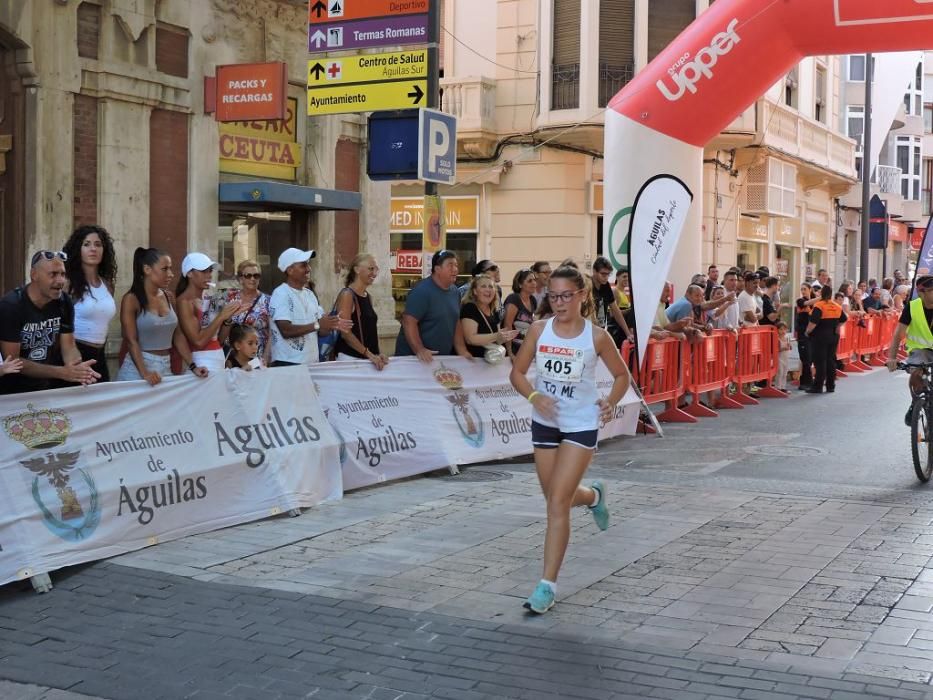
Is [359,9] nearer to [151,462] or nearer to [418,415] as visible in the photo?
[418,415]

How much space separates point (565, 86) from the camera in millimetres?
25078

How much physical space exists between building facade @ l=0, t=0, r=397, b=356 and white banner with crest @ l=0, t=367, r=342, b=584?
4439 mm

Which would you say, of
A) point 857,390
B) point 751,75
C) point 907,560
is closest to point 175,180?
point 751,75

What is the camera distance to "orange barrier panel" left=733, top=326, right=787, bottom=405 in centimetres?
1680

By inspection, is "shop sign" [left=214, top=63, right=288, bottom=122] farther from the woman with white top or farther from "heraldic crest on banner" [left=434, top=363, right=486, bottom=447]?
the woman with white top

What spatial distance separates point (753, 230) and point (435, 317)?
20.8 meters

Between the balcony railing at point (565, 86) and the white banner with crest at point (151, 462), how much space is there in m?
17.0

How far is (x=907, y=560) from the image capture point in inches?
287

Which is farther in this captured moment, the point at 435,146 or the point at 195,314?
the point at 435,146

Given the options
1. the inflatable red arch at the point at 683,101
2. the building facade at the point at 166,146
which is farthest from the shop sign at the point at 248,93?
the inflatable red arch at the point at 683,101

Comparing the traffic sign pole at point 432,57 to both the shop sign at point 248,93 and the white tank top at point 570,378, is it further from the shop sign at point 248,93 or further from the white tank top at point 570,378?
the white tank top at point 570,378

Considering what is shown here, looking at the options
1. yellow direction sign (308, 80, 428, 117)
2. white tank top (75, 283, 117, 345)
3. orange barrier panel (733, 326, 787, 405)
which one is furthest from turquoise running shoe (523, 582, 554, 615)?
orange barrier panel (733, 326, 787, 405)

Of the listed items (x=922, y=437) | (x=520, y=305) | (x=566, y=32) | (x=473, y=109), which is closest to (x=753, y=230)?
(x=566, y=32)

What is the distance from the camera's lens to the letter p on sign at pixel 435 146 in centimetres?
1055
